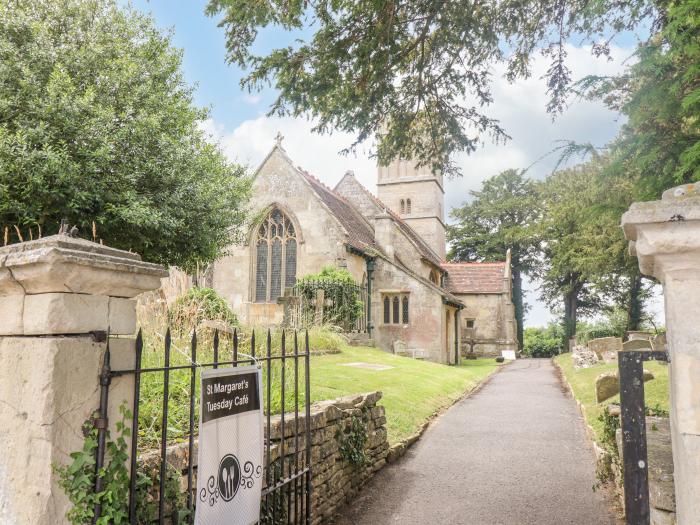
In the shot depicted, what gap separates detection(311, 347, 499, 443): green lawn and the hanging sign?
394cm

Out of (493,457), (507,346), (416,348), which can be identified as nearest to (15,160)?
Result: (493,457)

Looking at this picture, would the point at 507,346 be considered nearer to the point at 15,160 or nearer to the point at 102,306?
the point at 15,160

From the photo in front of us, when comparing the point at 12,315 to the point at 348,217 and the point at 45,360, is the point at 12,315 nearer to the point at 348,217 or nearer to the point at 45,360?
the point at 45,360

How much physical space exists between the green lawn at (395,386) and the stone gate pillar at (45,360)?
491cm

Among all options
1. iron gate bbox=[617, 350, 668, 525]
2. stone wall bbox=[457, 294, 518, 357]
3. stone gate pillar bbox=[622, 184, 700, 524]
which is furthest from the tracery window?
stone gate pillar bbox=[622, 184, 700, 524]

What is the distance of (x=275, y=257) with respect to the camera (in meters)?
23.1

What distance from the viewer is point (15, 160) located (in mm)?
10836

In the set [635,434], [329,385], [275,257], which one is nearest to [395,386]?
[329,385]

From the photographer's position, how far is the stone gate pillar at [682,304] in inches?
75.8

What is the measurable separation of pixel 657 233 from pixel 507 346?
107 feet

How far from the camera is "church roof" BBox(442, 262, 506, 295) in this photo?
34219 millimetres

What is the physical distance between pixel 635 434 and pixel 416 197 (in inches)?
1491

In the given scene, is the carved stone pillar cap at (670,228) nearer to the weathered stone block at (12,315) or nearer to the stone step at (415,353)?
the weathered stone block at (12,315)

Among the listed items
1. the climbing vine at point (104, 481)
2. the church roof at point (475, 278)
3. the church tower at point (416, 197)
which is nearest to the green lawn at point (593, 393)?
the climbing vine at point (104, 481)
